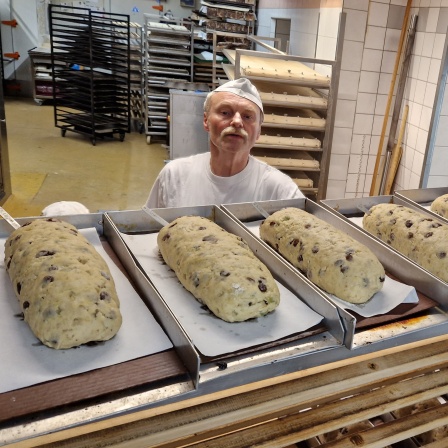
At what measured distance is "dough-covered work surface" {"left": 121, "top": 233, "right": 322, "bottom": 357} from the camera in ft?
3.07

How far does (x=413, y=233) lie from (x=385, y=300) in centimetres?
37

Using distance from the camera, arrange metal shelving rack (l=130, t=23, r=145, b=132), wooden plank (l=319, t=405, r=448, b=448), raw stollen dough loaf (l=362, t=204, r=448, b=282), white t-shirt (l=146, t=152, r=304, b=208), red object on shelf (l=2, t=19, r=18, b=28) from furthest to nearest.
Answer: red object on shelf (l=2, t=19, r=18, b=28)
metal shelving rack (l=130, t=23, r=145, b=132)
white t-shirt (l=146, t=152, r=304, b=208)
raw stollen dough loaf (l=362, t=204, r=448, b=282)
wooden plank (l=319, t=405, r=448, b=448)

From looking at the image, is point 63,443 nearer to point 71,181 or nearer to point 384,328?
point 384,328

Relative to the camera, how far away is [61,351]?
87 centimetres

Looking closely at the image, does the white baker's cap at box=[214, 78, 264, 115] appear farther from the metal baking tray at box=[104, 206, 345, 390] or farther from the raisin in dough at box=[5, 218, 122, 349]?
the raisin in dough at box=[5, 218, 122, 349]

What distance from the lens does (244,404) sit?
2.80 feet

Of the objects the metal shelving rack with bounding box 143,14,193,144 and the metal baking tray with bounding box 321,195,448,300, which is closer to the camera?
the metal baking tray with bounding box 321,195,448,300

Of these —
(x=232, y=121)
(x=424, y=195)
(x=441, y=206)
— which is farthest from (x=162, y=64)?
(x=441, y=206)

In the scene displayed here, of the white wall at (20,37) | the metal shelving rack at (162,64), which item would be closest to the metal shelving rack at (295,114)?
the metal shelving rack at (162,64)

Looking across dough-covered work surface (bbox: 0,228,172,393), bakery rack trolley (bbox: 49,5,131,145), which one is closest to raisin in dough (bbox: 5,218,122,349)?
dough-covered work surface (bbox: 0,228,172,393)

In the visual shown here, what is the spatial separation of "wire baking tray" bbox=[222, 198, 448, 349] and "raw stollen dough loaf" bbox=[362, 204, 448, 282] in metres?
0.12

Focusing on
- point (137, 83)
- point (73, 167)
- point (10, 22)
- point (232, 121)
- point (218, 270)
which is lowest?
point (73, 167)

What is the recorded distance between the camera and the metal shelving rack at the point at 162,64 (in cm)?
661

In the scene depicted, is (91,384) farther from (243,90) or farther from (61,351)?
(243,90)
